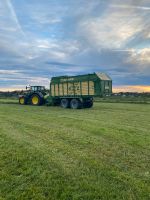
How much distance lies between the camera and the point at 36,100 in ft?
98.2

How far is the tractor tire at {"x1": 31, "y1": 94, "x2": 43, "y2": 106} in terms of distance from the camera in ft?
96.6

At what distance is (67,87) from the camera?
27.0 metres

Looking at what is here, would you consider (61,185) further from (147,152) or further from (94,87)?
(94,87)

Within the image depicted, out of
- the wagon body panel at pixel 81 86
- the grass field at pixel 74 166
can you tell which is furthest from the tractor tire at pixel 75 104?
the grass field at pixel 74 166

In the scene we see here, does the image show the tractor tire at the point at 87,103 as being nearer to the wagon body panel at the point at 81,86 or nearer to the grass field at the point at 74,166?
the wagon body panel at the point at 81,86

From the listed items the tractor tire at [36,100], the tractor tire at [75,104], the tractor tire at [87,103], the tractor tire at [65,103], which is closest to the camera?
the tractor tire at [75,104]

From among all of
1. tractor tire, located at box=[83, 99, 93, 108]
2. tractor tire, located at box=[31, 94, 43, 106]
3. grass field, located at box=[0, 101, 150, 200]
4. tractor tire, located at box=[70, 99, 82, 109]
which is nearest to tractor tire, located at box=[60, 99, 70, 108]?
tractor tire, located at box=[70, 99, 82, 109]

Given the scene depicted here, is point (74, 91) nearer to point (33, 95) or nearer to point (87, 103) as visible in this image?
point (87, 103)

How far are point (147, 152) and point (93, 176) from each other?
267 cm

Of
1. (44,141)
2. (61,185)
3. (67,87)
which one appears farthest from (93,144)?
(67,87)

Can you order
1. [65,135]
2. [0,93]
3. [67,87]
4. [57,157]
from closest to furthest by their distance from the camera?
[57,157]
[65,135]
[67,87]
[0,93]

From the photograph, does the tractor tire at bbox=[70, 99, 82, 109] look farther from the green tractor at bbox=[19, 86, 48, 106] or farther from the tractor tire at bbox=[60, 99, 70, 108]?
the green tractor at bbox=[19, 86, 48, 106]

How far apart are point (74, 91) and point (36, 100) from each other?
549 centimetres

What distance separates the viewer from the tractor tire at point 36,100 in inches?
1159
